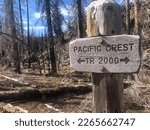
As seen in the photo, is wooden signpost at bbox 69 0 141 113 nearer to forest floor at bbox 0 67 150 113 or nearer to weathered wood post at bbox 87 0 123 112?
weathered wood post at bbox 87 0 123 112

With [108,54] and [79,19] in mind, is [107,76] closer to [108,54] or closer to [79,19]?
[108,54]

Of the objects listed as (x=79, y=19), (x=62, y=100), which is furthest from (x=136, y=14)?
(x=62, y=100)

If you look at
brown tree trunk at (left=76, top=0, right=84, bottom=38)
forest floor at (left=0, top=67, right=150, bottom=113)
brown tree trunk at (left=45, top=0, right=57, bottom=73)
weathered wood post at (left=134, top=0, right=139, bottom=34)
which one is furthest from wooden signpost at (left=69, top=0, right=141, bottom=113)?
brown tree trunk at (left=45, top=0, right=57, bottom=73)

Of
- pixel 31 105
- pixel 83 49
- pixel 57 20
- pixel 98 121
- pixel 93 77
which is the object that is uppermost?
pixel 57 20

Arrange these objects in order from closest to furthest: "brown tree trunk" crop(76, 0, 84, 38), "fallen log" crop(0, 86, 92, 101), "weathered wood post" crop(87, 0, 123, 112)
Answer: "weathered wood post" crop(87, 0, 123, 112), "fallen log" crop(0, 86, 92, 101), "brown tree trunk" crop(76, 0, 84, 38)

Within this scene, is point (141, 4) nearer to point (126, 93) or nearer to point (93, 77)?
point (126, 93)

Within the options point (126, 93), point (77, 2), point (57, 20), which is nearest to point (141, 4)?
point (77, 2)

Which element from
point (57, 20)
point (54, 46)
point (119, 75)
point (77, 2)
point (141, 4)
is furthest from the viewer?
point (54, 46)
